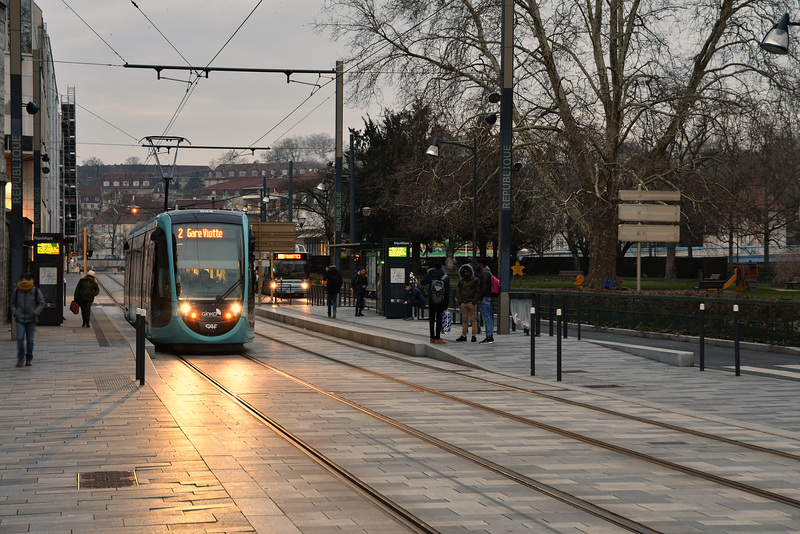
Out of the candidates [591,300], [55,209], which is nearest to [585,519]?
[591,300]

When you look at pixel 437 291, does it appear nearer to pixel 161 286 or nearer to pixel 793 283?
pixel 161 286

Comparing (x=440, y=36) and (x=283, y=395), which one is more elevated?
(x=440, y=36)

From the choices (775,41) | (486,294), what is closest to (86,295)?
(486,294)

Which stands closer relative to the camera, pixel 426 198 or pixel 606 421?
pixel 606 421

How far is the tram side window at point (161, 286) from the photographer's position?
19719mm

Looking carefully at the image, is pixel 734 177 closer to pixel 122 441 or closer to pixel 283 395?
pixel 283 395

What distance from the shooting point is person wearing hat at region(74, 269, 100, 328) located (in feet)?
88.1

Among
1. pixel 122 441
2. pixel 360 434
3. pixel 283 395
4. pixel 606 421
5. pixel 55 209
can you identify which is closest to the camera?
Answer: pixel 122 441

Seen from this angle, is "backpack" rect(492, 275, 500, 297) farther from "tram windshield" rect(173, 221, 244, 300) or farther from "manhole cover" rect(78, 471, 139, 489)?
"manhole cover" rect(78, 471, 139, 489)

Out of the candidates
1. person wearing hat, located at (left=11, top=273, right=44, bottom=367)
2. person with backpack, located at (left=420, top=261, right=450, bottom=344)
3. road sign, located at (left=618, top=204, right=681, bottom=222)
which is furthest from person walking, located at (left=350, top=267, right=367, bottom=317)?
person wearing hat, located at (left=11, top=273, right=44, bottom=367)

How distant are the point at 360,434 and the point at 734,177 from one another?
80.0ft

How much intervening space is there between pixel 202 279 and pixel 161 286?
2.89 ft

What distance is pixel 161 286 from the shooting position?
19938 mm

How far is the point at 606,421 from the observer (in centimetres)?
1061
